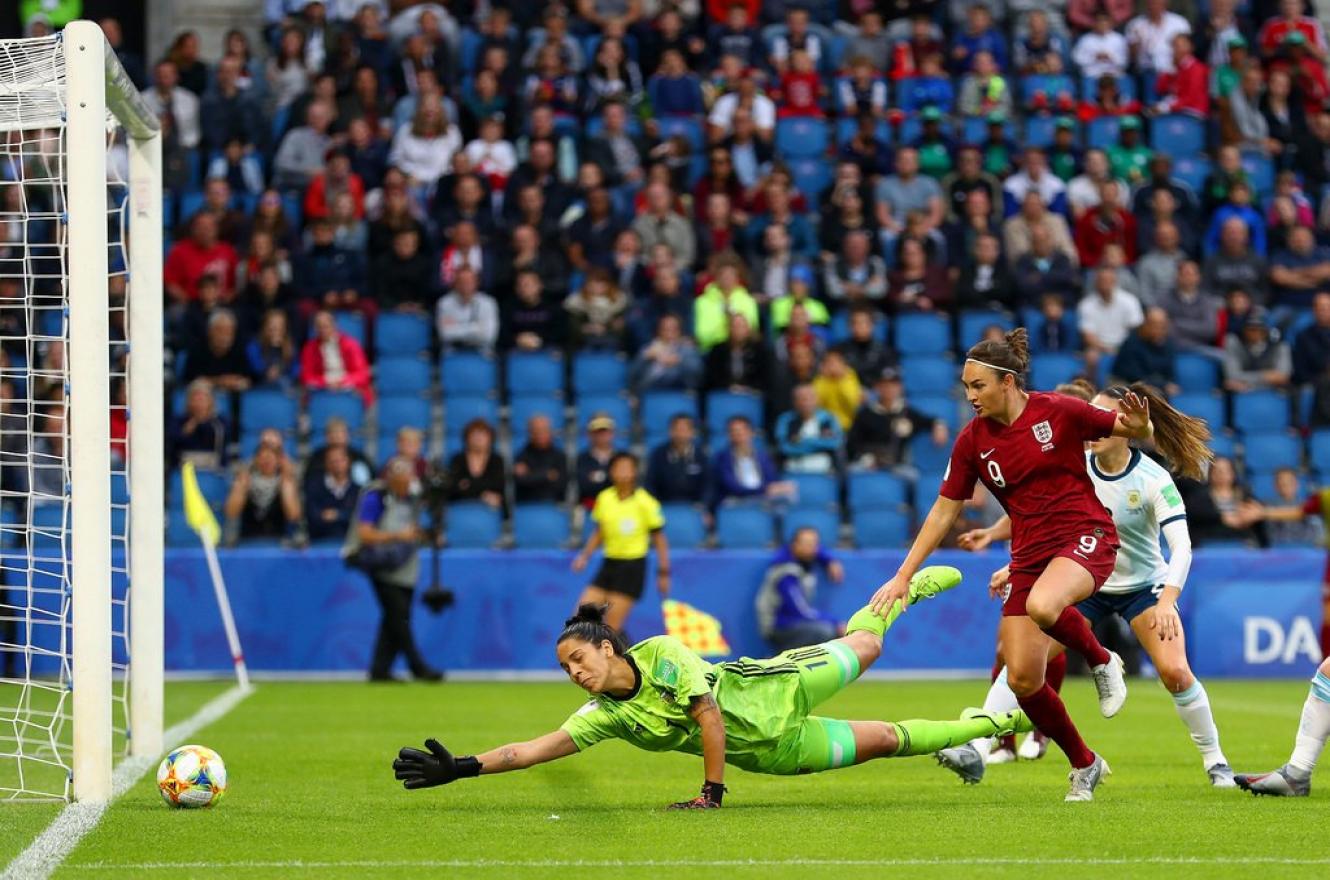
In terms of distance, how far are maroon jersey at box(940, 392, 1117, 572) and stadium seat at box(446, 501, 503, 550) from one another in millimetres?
10534

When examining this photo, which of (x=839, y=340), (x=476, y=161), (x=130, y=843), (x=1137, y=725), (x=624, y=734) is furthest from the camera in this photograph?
(x=476, y=161)

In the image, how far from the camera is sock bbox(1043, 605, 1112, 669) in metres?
8.33

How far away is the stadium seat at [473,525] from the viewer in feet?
61.1

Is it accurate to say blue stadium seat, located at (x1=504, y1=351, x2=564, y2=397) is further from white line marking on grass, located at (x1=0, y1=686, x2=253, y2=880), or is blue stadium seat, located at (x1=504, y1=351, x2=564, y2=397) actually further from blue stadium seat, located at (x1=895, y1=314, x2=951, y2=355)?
white line marking on grass, located at (x1=0, y1=686, x2=253, y2=880)

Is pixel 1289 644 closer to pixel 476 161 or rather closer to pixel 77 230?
pixel 476 161

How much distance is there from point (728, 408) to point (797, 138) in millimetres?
4440

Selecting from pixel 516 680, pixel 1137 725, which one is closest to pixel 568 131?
pixel 516 680

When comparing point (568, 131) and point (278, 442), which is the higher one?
point (568, 131)

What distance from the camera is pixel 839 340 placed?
65.3ft

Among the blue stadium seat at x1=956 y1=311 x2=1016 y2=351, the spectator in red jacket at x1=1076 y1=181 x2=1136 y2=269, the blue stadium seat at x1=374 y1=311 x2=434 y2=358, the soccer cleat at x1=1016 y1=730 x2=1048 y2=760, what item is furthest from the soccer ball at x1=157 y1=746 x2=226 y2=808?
the spectator in red jacket at x1=1076 y1=181 x2=1136 y2=269

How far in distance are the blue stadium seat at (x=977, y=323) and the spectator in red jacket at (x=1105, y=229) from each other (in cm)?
177

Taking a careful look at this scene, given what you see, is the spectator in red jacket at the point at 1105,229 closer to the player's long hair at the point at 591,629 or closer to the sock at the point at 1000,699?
the sock at the point at 1000,699

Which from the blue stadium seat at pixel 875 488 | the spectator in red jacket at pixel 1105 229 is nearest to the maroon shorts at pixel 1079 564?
the blue stadium seat at pixel 875 488

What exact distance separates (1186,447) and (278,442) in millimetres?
11565
